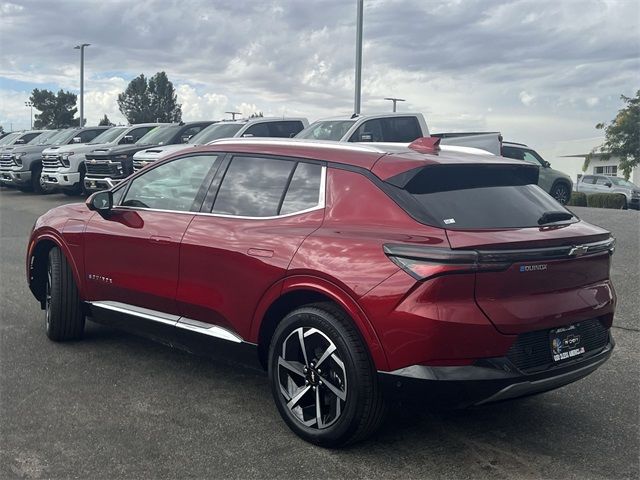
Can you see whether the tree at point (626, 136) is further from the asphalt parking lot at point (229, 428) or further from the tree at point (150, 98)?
the tree at point (150, 98)

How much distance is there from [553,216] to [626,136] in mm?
43250

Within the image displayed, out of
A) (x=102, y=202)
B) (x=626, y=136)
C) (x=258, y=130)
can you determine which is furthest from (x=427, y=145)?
(x=626, y=136)

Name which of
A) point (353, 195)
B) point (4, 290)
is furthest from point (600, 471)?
point (4, 290)

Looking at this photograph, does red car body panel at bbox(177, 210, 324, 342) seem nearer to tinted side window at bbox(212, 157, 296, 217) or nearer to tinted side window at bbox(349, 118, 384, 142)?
tinted side window at bbox(212, 157, 296, 217)

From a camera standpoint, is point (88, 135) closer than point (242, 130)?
No

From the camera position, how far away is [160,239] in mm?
4848

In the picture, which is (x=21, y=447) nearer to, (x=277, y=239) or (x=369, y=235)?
(x=277, y=239)

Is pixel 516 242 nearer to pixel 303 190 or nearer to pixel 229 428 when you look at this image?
pixel 303 190

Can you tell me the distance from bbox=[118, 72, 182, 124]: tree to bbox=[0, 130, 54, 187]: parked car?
7030 centimetres

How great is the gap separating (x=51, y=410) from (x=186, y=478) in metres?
1.34

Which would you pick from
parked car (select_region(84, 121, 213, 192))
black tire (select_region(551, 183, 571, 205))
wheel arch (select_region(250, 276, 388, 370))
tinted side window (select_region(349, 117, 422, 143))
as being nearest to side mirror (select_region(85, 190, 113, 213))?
wheel arch (select_region(250, 276, 388, 370))

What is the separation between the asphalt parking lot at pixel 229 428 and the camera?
3676 millimetres

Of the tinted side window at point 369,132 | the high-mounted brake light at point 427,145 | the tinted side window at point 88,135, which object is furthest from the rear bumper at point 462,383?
the tinted side window at point 88,135

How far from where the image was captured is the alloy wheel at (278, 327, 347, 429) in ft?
12.5
